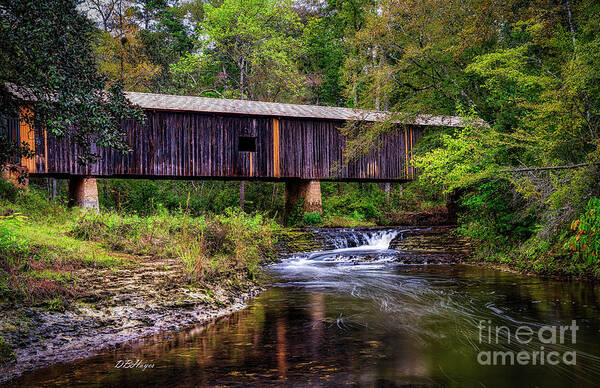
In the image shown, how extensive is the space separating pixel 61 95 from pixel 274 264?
7.82m

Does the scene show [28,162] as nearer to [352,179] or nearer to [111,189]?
[111,189]

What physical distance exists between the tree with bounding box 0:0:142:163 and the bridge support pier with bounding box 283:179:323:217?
45.0ft

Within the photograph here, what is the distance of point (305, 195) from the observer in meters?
19.6

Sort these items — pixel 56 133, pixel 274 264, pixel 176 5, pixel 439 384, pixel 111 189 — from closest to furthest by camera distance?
pixel 439 384 < pixel 56 133 < pixel 274 264 < pixel 111 189 < pixel 176 5

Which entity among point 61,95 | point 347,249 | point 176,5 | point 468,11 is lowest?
point 347,249

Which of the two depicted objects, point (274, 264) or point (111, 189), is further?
point (111, 189)

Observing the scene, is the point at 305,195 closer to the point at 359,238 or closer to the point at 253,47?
the point at 359,238

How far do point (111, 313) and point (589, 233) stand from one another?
25.6ft

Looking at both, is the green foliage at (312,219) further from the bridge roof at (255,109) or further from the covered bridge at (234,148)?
the bridge roof at (255,109)

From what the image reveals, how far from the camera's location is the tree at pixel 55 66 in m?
4.90

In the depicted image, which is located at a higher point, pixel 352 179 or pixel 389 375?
pixel 352 179

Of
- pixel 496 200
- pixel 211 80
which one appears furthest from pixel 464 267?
pixel 211 80

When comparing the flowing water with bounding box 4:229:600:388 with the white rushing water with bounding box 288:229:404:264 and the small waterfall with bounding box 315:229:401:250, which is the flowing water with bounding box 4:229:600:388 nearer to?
the white rushing water with bounding box 288:229:404:264

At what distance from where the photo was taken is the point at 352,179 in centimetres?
2011
